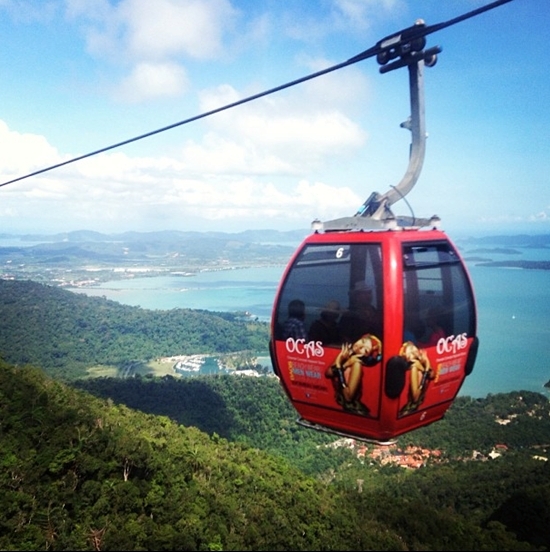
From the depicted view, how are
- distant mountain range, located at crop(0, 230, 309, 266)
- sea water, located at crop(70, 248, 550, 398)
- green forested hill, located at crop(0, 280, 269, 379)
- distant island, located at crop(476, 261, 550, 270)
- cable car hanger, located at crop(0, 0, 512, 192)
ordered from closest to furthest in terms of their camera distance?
cable car hanger, located at crop(0, 0, 512, 192)
sea water, located at crop(70, 248, 550, 398)
green forested hill, located at crop(0, 280, 269, 379)
distant island, located at crop(476, 261, 550, 270)
distant mountain range, located at crop(0, 230, 309, 266)

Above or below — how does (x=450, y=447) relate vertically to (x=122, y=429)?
below

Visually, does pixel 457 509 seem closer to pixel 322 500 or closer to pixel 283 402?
pixel 322 500

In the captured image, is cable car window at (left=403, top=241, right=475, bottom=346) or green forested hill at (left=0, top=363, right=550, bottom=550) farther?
green forested hill at (left=0, top=363, right=550, bottom=550)

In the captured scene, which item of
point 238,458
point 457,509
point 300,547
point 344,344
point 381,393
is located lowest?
point 457,509

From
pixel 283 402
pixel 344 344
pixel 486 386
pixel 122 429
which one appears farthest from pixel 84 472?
pixel 486 386

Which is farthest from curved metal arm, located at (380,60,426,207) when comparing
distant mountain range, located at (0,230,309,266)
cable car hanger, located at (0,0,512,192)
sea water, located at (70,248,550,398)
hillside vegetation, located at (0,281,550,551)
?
distant mountain range, located at (0,230,309,266)

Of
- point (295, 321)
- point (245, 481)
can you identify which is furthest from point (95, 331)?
point (295, 321)

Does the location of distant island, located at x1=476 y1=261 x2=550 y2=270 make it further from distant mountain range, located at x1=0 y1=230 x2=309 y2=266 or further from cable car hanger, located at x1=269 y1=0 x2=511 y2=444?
cable car hanger, located at x1=269 y1=0 x2=511 y2=444
